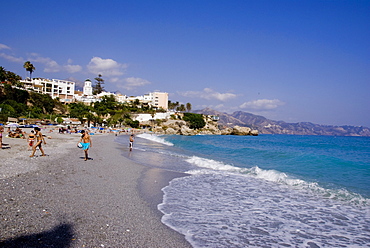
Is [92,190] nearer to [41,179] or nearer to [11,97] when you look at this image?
[41,179]

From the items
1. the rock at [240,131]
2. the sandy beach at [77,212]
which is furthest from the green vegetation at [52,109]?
the sandy beach at [77,212]

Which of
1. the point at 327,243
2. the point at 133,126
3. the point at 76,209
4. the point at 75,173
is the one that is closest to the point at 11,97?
the point at 133,126

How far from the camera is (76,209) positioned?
5.53m

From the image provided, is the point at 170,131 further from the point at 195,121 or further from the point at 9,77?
the point at 9,77

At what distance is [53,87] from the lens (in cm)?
10131

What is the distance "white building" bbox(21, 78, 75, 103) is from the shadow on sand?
9996cm

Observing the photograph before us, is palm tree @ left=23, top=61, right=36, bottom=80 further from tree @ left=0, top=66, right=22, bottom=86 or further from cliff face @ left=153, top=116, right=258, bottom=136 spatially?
cliff face @ left=153, top=116, right=258, bottom=136

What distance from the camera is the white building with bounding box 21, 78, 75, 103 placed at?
302 feet

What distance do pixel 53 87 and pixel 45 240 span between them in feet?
371

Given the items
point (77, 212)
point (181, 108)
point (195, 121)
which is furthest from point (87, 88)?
point (77, 212)

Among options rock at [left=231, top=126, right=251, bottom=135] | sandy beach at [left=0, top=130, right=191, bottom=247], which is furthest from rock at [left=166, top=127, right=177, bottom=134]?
sandy beach at [left=0, top=130, right=191, bottom=247]

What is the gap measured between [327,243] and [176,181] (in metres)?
A: 6.34

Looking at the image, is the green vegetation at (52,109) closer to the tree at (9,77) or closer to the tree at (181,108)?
the tree at (9,77)

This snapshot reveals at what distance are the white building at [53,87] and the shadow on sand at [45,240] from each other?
99960mm
